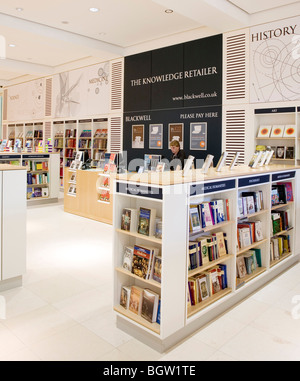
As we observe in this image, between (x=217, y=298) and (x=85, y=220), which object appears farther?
(x=85, y=220)

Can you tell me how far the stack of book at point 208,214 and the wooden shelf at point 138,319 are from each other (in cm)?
89

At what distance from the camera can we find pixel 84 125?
460 inches

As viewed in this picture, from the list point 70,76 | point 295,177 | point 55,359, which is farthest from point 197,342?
point 70,76

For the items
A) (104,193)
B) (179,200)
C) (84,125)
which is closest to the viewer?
(179,200)

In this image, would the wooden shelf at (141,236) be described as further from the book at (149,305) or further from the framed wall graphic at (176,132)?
the framed wall graphic at (176,132)

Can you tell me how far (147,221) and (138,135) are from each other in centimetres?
688

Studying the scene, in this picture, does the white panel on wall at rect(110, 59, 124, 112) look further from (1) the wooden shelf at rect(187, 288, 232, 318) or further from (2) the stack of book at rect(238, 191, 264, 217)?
(1) the wooden shelf at rect(187, 288, 232, 318)

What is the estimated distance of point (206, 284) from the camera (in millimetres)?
3469

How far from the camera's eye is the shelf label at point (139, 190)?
2.81 metres

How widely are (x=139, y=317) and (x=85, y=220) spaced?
491 centimetres

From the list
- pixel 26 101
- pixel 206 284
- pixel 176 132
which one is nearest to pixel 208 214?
pixel 206 284

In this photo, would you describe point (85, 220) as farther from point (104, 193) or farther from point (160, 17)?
point (160, 17)

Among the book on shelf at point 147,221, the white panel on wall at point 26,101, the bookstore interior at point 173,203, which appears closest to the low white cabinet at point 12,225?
the bookstore interior at point 173,203
